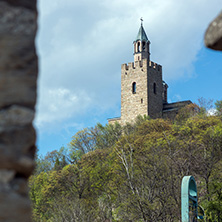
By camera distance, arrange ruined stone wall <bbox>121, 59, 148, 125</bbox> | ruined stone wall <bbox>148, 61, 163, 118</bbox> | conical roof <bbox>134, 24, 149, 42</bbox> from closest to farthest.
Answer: ruined stone wall <bbox>121, 59, 148, 125</bbox> → ruined stone wall <bbox>148, 61, 163, 118</bbox> → conical roof <bbox>134, 24, 149, 42</bbox>

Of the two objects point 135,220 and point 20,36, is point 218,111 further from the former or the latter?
point 20,36

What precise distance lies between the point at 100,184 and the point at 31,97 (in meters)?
32.4

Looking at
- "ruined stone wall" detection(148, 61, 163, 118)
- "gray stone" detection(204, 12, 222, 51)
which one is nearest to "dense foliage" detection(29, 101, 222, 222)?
"ruined stone wall" detection(148, 61, 163, 118)

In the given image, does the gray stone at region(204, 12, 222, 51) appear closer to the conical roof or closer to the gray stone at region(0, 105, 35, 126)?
the gray stone at region(0, 105, 35, 126)

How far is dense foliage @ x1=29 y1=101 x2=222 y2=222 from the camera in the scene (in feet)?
50.6

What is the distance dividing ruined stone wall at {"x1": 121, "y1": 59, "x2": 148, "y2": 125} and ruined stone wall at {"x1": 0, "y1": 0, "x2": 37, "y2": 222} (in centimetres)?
5297

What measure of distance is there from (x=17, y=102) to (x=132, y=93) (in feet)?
180

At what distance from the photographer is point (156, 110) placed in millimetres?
56625

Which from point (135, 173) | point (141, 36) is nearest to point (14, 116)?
point (135, 173)

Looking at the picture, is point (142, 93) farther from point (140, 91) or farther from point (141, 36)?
point (141, 36)

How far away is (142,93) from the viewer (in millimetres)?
55938

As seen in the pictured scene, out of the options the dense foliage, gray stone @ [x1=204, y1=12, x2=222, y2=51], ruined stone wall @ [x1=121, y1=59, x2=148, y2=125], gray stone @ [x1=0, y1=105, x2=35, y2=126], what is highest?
ruined stone wall @ [x1=121, y1=59, x2=148, y2=125]

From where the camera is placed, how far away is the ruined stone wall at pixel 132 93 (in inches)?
2183

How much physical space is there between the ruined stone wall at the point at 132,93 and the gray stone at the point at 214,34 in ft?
173
